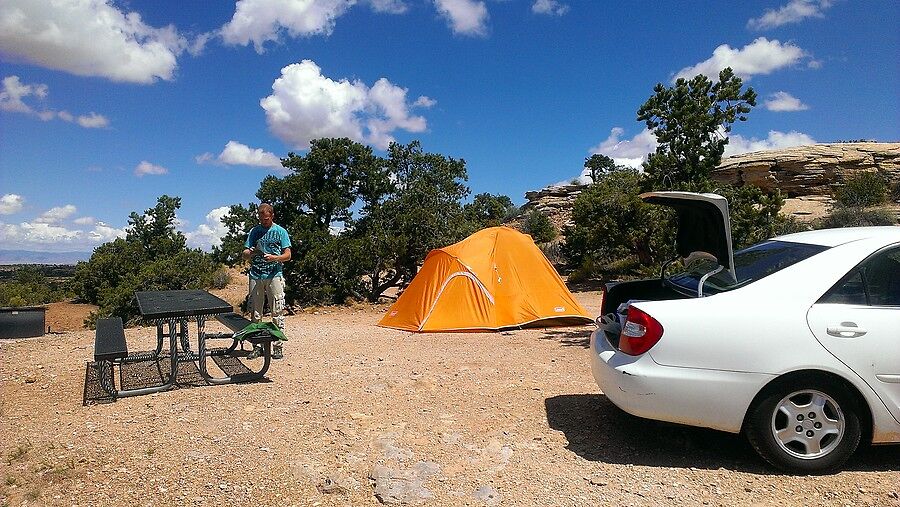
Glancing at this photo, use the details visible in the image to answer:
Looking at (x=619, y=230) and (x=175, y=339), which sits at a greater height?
(x=619, y=230)

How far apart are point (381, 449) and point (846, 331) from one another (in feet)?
10.3

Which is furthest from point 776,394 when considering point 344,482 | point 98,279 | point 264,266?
point 98,279

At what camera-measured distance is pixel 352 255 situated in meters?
14.1

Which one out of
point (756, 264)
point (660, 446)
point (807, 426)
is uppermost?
point (756, 264)

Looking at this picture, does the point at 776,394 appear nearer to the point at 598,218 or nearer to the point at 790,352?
the point at 790,352

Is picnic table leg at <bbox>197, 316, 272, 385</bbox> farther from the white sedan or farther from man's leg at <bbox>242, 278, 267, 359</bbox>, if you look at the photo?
the white sedan

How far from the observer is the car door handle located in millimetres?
3568

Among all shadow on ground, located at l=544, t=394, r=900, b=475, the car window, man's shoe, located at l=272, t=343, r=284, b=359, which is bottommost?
shadow on ground, located at l=544, t=394, r=900, b=475

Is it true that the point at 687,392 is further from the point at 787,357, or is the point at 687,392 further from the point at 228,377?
the point at 228,377

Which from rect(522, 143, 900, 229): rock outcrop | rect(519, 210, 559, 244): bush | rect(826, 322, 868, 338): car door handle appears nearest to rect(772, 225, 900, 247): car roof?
rect(826, 322, 868, 338): car door handle

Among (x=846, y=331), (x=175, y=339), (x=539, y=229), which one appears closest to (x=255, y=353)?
(x=175, y=339)

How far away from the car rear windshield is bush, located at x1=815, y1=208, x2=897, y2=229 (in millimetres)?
20351

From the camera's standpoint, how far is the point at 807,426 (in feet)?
11.8

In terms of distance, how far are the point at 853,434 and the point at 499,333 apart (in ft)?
20.6
